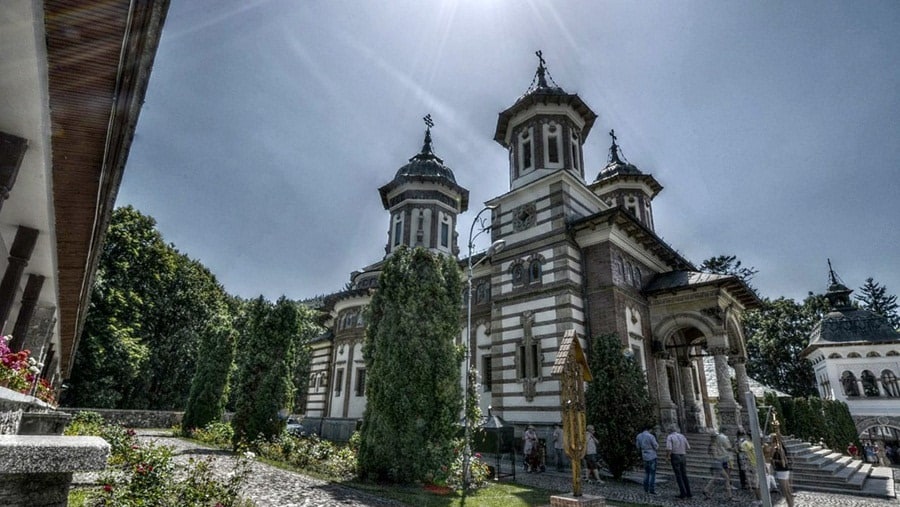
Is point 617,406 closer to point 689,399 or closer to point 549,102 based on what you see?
point 689,399

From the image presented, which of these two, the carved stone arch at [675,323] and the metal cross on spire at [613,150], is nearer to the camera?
the carved stone arch at [675,323]

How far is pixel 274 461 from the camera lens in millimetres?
14516

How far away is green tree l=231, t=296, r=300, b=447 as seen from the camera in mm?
17172

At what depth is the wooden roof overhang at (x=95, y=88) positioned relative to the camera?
125 inches

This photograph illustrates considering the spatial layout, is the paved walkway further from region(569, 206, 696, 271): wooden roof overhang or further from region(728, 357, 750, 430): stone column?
region(569, 206, 696, 271): wooden roof overhang

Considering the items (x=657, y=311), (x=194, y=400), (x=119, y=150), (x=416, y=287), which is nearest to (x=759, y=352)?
(x=657, y=311)

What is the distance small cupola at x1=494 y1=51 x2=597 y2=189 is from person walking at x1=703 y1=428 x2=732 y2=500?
13.3 metres

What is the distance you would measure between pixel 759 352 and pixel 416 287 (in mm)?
49628

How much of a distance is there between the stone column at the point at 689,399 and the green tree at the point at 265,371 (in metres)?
18.1

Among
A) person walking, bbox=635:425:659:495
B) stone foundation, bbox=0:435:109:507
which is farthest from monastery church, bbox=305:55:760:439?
stone foundation, bbox=0:435:109:507

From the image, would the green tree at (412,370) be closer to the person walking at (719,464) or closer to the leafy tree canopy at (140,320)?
the person walking at (719,464)

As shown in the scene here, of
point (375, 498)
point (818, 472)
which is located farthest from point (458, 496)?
point (818, 472)

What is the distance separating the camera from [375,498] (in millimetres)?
9586

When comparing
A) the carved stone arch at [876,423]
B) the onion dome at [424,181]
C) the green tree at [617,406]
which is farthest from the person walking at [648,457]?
the carved stone arch at [876,423]
